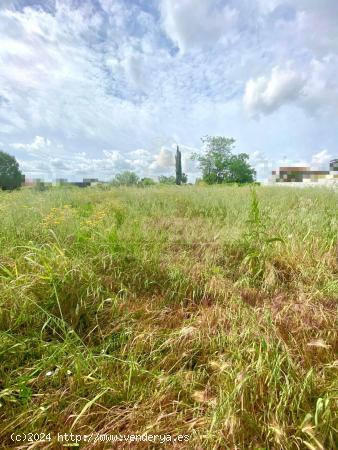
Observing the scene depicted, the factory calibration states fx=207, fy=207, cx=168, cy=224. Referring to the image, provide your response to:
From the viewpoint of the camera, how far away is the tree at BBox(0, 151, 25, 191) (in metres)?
15.8

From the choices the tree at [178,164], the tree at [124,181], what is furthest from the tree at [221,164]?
the tree at [124,181]

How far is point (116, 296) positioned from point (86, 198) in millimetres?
4718

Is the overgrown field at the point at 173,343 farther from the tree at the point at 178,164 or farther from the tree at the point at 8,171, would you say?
the tree at the point at 178,164

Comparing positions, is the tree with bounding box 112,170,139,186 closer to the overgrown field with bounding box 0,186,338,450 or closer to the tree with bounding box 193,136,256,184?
the overgrown field with bounding box 0,186,338,450

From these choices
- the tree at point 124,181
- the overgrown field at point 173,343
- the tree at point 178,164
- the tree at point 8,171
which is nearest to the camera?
the overgrown field at point 173,343

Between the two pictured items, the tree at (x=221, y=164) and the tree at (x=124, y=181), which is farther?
the tree at (x=221, y=164)

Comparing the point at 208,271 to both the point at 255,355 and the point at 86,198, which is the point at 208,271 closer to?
the point at 255,355

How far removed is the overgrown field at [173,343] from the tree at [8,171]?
1744 cm

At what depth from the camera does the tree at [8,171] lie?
15773 mm

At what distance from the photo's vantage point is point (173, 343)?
3.87 feet

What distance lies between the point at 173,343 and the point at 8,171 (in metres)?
20.8

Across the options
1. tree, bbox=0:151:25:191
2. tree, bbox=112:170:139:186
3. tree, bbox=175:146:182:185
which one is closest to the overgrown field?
tree, bbox=112:170:139:186

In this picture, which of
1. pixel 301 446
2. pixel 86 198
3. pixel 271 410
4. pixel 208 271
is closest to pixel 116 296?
pixel 208 271

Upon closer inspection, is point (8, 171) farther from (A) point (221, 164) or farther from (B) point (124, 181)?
(A) point (221, 164)
